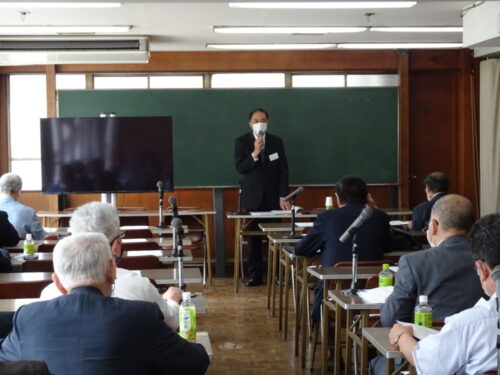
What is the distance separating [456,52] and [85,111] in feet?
15.7

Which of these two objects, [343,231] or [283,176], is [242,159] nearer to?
[283,176]

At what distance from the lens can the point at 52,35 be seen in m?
9.10

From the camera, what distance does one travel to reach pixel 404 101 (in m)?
10.3

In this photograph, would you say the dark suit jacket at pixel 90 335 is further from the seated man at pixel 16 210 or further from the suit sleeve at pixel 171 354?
the seated man at pixel 16 210

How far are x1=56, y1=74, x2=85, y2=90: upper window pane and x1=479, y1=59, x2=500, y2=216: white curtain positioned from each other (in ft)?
16.4

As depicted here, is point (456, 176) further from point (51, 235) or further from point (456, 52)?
point (51, 235)

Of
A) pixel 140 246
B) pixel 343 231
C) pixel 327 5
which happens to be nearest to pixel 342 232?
pixel 343 231

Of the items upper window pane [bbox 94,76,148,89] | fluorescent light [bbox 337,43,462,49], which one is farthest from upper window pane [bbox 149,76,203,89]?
fluorescent light [bbox 337,43,462,49]

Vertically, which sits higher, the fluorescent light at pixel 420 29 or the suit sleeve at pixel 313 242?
the fluorescent light at pixel 420 29

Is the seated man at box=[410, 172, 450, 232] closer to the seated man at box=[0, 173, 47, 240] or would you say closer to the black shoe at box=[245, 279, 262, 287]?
the black shoe at box=[245, 279, 262, 287]

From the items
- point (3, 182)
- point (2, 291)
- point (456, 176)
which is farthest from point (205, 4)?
point (456, 176)

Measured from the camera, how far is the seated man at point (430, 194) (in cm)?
673

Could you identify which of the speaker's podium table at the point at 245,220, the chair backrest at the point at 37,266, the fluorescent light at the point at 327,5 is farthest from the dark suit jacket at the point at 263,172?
the chair backrest at the point at 37,266

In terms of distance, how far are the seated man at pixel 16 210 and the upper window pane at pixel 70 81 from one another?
3.32m
